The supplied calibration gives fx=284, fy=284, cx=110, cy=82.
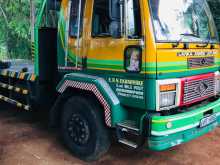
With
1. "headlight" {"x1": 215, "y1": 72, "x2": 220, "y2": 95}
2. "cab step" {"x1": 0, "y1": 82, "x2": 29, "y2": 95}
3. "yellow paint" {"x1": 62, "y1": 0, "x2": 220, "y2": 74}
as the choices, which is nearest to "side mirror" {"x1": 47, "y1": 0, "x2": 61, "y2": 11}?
"yellow paint" {"x1": 62, "y1": 0, "x2": 220, "y2": 74}

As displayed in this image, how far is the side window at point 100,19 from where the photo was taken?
11.9 feet

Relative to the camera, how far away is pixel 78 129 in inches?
159

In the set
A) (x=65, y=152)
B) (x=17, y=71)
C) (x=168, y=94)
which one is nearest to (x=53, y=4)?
(x=17, y=71)

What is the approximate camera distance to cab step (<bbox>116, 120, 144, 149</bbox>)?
10.8 feet

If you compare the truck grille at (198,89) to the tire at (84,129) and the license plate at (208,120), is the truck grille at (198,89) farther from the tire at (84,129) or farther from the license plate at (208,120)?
the tire at (84,129)

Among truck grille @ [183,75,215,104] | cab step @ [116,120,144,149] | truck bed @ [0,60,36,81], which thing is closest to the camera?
cab step @ [116,120,144,149]

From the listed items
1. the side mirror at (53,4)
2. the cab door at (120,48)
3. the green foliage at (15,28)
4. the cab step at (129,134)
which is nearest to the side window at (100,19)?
the cab door at (120,48)

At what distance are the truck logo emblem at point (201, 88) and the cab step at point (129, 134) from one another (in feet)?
3.20

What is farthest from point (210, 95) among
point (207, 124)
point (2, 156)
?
point (2, 156)

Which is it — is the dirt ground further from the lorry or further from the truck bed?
the truck bed

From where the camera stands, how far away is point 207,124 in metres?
3.76

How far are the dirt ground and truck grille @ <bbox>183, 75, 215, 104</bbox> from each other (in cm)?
93

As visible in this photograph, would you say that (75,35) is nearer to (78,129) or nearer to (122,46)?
(122,46)

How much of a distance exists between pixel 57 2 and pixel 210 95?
2767 millimetres
